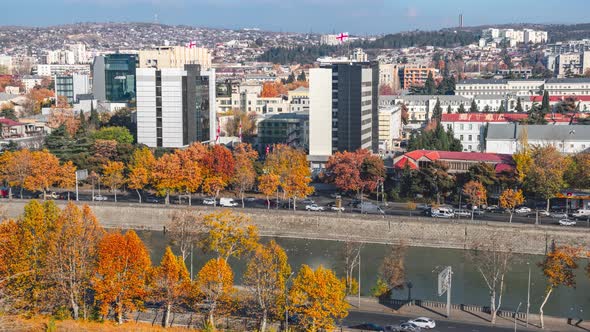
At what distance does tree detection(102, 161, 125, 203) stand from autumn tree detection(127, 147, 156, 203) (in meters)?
0.24

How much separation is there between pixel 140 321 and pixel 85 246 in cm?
154

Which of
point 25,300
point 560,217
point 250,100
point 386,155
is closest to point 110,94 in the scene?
point 250,100

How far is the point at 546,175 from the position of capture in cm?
1766

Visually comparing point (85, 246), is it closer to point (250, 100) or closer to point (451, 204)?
point (451, 204)

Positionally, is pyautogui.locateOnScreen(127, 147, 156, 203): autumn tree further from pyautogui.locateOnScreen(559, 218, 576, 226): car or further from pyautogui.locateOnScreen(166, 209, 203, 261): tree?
pyautogui.locateOnScreen(559, 218, 576, 226): car

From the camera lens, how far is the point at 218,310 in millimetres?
10859

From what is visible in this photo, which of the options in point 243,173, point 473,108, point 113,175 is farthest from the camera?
point 473,108

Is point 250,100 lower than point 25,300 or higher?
higher

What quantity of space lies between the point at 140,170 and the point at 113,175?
1.05 m

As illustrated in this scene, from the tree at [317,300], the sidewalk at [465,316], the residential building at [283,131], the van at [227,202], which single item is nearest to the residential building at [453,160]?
the van at [227,202]

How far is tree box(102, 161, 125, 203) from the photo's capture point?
20.6 meters

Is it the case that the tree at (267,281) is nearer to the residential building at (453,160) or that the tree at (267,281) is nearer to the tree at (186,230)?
the tree at (186,230)

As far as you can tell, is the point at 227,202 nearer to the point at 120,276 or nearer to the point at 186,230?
the point at 186,230

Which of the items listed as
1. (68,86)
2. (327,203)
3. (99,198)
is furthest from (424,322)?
(68,86)
